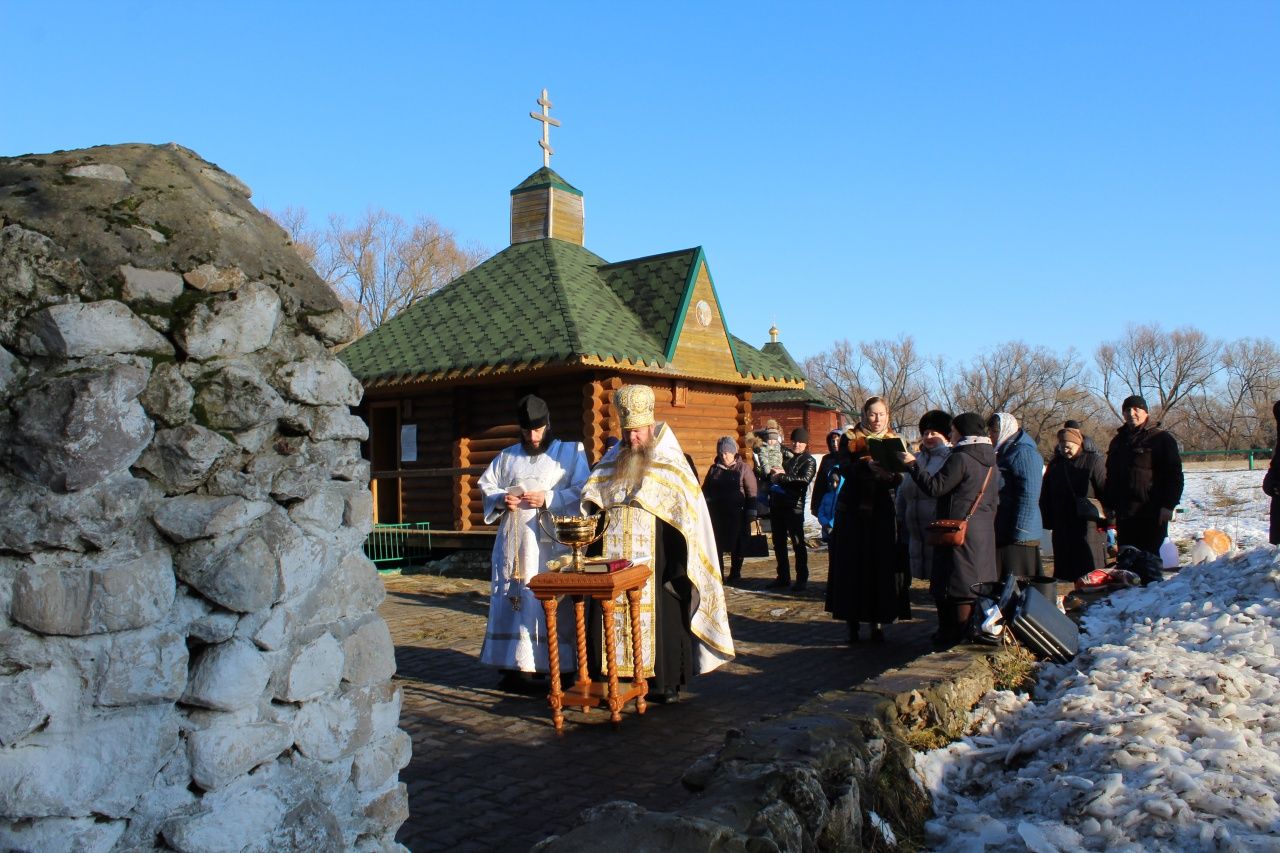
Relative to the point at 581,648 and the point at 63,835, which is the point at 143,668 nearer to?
the point at 63,835

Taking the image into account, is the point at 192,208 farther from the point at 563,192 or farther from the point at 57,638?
the point at 563,192

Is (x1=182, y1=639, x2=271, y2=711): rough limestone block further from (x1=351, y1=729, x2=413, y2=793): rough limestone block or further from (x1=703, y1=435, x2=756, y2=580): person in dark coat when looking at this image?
(x1=703, y1=435, x2=756, y2=580): person in dark coat

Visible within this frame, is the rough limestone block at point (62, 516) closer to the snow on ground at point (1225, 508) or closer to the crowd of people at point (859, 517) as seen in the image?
the crowd of people at point (859, 517)

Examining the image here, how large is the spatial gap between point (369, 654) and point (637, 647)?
3.03 metres

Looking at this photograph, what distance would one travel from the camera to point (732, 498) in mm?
11773

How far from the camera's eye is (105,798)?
7.75 ft

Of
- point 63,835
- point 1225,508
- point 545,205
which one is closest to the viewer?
point 63,835

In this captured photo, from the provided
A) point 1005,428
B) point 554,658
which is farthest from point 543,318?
point 554,658

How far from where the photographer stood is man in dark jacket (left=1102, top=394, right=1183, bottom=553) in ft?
28.5

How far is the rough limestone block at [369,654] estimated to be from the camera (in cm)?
302

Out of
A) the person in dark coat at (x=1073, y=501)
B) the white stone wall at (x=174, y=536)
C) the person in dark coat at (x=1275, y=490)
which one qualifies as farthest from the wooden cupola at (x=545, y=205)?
the white stone wall at (x=174, y=536)

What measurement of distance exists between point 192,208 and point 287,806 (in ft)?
5.39

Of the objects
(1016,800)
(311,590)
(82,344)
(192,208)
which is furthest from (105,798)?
(1016,800)

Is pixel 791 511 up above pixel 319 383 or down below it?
below
